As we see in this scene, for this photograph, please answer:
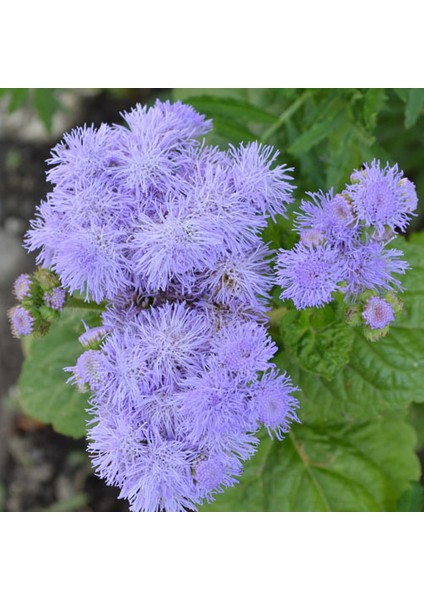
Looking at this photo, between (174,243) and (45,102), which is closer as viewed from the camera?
(174,243)

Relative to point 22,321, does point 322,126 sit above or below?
above

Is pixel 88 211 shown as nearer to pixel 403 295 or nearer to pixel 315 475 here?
pixel 403 295

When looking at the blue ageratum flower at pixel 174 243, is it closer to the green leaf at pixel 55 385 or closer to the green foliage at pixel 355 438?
the green foliage at pixel 355 438

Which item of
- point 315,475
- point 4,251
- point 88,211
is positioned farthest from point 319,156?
point 4,251

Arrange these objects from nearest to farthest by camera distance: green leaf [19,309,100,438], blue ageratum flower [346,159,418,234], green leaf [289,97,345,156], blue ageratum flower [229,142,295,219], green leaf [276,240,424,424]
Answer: blue ageratum flower [346,159,418,234], blue ageratum flower [229,142,295,219], green leaf [276,240,424,424], green leaf [289,97,345,156], green leaf [19,309,100,438]

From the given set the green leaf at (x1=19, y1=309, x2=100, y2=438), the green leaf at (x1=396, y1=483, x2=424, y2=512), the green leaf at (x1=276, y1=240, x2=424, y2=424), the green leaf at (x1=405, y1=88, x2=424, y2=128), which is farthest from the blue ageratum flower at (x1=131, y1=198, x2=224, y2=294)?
the green leaf at (x1=396, y1=483, x2=424, y2=512)

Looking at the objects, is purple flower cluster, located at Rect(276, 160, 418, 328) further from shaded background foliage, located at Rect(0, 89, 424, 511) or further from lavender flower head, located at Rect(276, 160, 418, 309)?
shaded background foliage, located at Rect(0, 89, 424, 511)

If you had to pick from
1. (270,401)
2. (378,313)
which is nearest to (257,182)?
(378,313)

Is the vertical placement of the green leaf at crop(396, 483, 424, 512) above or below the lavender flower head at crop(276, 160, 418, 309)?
below

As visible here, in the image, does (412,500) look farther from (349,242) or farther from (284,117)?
(284,117)
